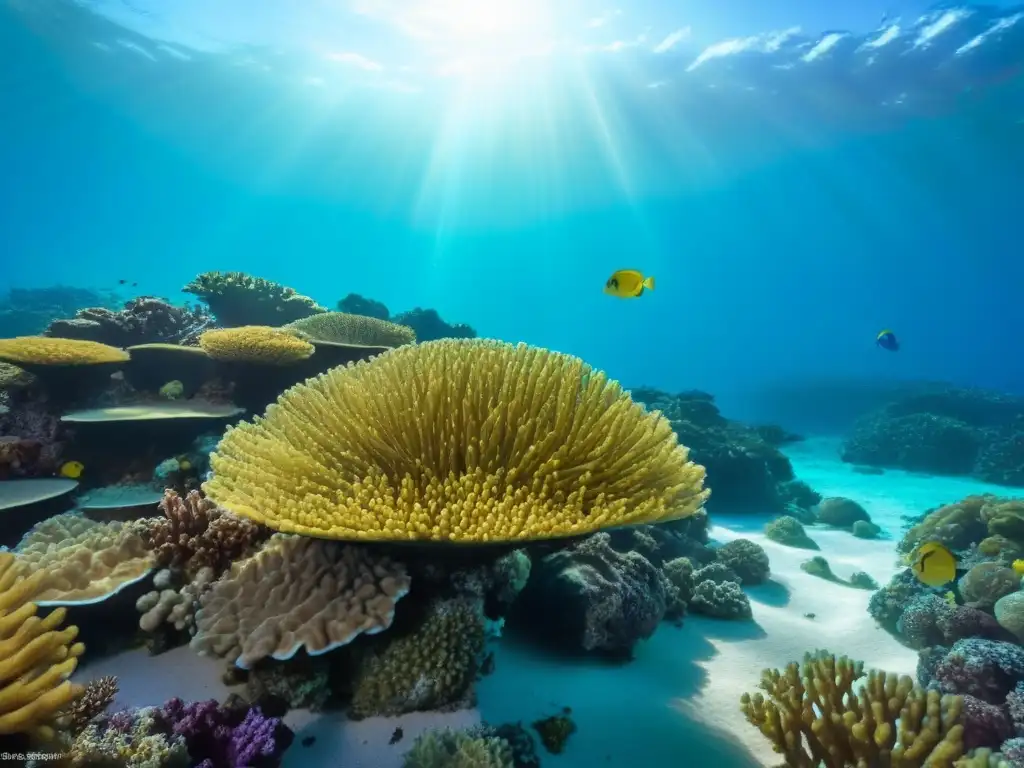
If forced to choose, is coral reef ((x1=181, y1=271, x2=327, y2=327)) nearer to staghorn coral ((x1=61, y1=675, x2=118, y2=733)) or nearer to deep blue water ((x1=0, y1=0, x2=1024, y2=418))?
staghorn coral ((x1=61, y1=675, x2=118, y2=733))

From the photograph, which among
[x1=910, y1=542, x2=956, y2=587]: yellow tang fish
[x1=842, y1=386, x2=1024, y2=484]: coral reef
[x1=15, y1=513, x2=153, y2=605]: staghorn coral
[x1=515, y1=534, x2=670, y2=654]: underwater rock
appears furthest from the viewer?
[x1=842, y1=386, x2=1024, y2=484]: coral reef

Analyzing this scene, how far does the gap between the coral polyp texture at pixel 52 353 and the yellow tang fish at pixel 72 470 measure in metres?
1.25

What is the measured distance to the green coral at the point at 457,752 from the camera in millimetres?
2668

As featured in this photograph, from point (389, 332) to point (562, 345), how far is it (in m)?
140

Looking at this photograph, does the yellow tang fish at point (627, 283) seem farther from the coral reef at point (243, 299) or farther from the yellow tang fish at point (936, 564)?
the coral reef at point (243, 299)

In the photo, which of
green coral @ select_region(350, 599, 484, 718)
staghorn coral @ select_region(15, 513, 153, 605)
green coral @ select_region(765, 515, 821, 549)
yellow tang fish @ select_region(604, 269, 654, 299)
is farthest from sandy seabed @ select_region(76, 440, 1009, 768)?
yellow tang fish @ select_region(604, 269, 654, 299)

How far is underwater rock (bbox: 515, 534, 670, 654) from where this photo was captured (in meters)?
4.45

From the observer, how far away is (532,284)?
16588 centimetres

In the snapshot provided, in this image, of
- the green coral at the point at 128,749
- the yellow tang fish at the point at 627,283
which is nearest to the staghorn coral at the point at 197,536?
the green coral at the point at 128,749

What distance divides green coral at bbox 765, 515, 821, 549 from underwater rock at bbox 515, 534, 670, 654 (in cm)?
690

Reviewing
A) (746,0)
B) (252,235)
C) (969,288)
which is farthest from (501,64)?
(252,235)

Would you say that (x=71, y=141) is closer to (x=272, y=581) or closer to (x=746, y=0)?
(x=746, y=0)

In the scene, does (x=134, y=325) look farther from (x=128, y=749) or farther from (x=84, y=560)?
(x=128, y=749)

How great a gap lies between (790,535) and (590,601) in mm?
8241
